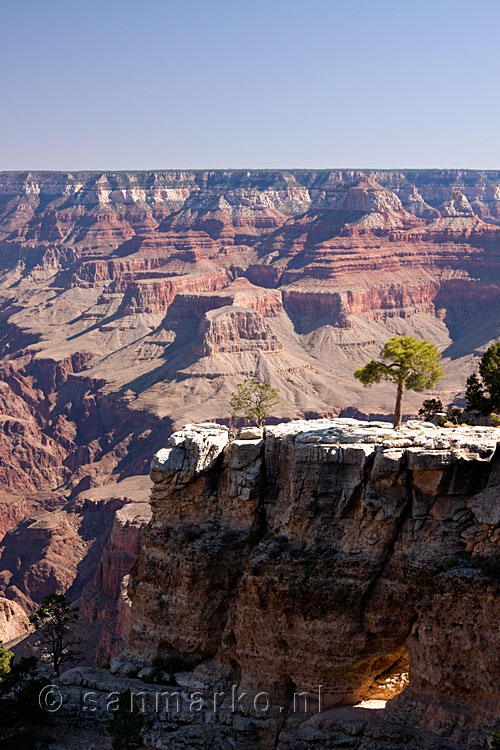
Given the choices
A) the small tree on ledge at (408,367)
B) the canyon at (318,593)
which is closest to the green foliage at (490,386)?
the small tree on ledge at (408,367)

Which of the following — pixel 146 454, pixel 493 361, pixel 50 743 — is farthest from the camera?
pixel 146 454

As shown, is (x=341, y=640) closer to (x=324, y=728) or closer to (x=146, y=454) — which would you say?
(x=324, y=728)

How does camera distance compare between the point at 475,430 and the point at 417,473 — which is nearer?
the point at 417,473

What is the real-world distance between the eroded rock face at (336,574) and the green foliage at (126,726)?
2.04 m

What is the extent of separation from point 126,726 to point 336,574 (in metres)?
13.1

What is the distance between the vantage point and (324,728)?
38.3m

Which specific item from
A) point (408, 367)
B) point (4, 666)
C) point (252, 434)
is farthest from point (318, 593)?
point (4, 666)

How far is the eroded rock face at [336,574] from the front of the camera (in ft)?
120

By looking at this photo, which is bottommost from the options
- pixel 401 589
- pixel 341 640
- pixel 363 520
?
pixel 341 640

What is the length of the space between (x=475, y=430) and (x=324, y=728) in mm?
16578

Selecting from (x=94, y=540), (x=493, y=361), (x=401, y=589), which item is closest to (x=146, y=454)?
(x=94, y=540)

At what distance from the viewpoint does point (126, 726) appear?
1569 inches

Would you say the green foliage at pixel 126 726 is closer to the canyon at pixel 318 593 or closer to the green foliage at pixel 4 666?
the canyon at pixel 318 593

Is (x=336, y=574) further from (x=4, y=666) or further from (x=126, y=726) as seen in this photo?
(x=4, y=666)
